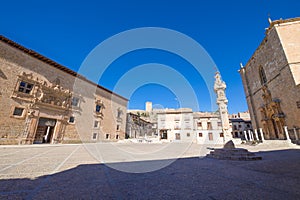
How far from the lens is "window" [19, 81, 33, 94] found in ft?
39.5

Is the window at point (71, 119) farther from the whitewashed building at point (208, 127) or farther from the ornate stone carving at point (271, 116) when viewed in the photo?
the ornate stone carving at point (271, 116)

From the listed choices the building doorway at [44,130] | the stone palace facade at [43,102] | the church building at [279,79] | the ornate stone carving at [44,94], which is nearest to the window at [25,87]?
the stone palace facade at [43,102]

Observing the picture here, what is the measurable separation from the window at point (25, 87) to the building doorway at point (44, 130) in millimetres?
3007

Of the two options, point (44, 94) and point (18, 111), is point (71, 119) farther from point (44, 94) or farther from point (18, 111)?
point (18, 111)

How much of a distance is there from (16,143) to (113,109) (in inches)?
536

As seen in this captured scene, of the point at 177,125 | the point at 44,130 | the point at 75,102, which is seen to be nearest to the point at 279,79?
the point at 177,125

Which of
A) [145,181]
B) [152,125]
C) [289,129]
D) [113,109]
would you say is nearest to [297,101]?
[289,129]

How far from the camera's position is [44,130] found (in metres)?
13.8

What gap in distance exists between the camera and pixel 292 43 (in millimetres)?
15156

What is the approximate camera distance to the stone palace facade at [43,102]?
1106 cm

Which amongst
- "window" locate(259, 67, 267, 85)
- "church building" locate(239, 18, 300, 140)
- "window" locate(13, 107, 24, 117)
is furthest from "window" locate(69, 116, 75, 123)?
"window" locate(259, 67, 267, 85)

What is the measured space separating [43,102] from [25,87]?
6.42 feet

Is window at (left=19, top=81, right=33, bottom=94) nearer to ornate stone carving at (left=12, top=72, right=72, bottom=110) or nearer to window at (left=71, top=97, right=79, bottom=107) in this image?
ornate stone carving at (left=12, top=72, right=72, bottom=110)

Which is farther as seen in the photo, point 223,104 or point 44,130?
point 44,130
